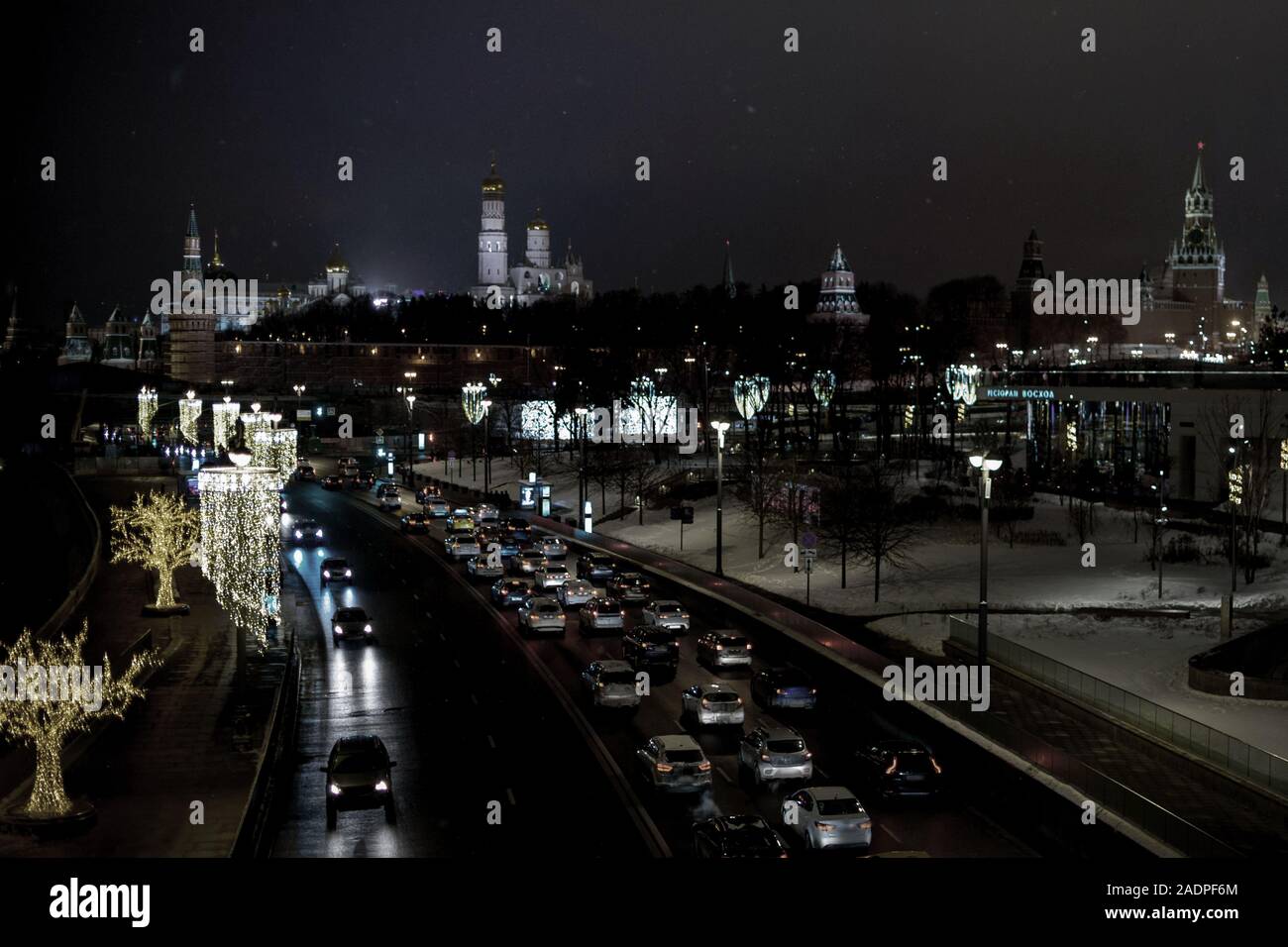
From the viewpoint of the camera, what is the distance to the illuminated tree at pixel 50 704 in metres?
13.8

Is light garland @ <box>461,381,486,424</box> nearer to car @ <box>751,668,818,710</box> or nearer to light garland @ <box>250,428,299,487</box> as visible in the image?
light garland @ <box>250,428,299,487</box>

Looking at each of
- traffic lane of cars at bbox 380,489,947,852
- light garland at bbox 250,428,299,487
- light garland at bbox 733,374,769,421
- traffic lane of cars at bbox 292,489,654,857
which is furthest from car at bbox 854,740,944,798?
light garland at bbox 733,374,769,421

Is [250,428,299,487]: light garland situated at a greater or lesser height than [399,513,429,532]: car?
greater

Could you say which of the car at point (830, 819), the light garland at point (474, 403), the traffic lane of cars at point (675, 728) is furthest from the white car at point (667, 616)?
the light garland at point (474, 403)

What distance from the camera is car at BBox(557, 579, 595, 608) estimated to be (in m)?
26.8

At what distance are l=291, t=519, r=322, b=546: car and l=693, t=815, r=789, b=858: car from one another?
28420mm

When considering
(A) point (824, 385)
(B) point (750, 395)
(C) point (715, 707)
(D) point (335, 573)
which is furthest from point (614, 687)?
(A) point (824, 385)

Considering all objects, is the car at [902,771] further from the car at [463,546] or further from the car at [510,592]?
the car at [463,546]

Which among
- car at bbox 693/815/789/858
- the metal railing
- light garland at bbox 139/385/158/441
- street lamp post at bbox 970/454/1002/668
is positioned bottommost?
car at bbox 693/815/789/858

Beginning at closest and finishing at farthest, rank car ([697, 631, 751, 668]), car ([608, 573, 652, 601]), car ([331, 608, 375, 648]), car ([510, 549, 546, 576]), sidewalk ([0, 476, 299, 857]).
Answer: sidewalk ([0, 476, 299, 857]) < car ([697, 631, 751, 668]) < car ([331, 608, 375, 648]) < car ([608, 573, 652, 601]) < car ([510, 549, 546, 576])

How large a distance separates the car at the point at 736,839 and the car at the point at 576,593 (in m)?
14.7

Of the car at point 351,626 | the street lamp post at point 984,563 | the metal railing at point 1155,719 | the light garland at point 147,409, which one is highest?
the light garland at point 147,409
